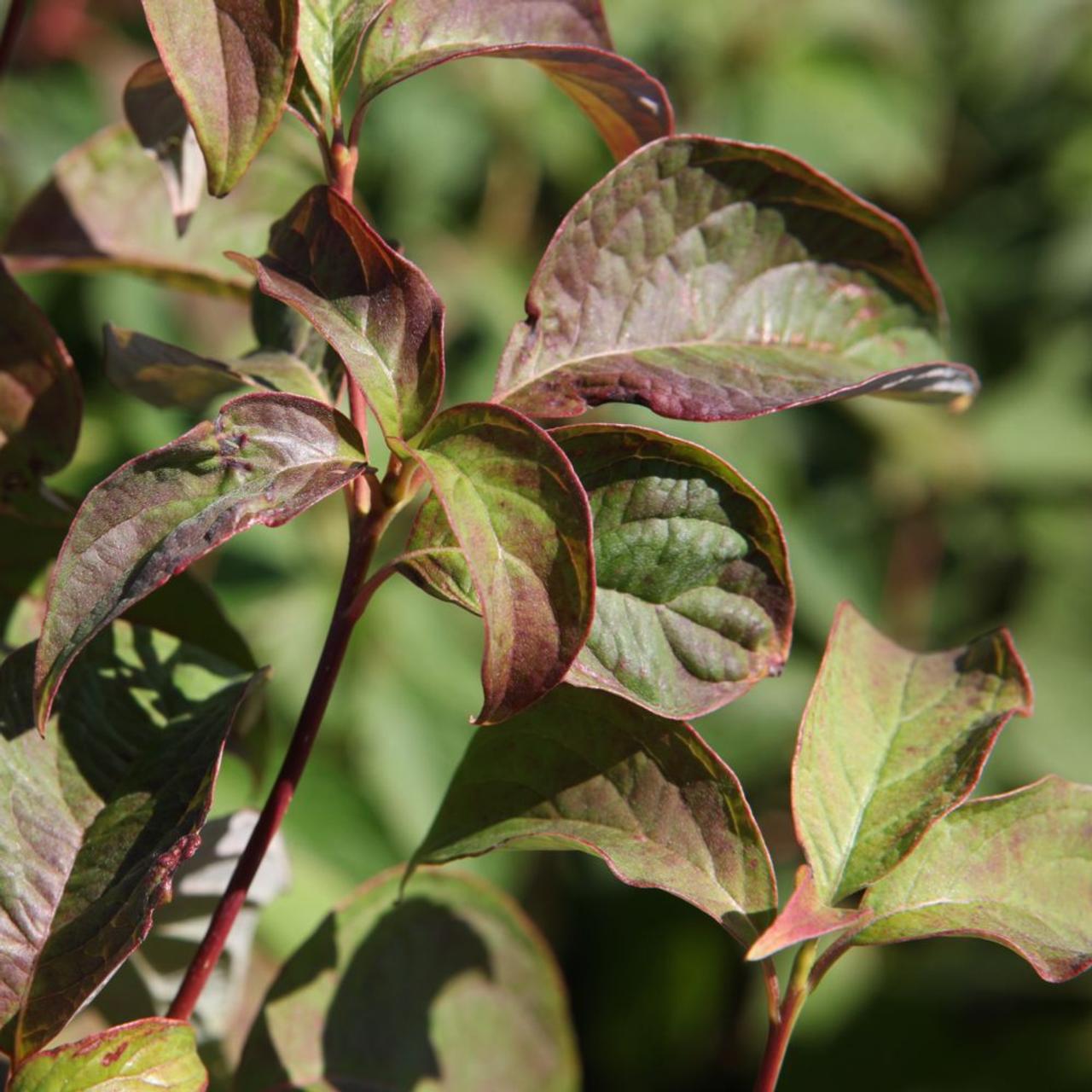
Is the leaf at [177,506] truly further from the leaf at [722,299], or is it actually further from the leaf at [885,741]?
the leaf at [885,741]

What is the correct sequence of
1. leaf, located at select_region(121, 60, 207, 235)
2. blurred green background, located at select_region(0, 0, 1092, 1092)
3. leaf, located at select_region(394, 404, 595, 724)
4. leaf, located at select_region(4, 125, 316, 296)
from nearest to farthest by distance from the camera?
leaf, located at select_region(394, 404, 595, 724) → leaf, located at select_region(121, 60, 207, 235) → leaf, located at select_region(4, 125, 316, 296) → blurred green background, located at select_region(0, 0, 1092, 1092)

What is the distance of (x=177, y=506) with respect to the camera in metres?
0.39

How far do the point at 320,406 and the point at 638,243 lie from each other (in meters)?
0.13

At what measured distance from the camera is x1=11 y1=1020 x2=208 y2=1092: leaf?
1.34 ft

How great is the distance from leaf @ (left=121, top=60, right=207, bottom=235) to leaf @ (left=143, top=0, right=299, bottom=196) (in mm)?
88

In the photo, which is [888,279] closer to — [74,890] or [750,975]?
[74,890]

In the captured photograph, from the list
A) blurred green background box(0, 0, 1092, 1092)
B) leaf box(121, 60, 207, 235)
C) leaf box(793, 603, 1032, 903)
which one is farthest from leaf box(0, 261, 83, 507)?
blurred green background box(0, 0, 1092, 1092)

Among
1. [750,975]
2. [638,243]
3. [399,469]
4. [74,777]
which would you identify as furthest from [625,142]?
[750,975]

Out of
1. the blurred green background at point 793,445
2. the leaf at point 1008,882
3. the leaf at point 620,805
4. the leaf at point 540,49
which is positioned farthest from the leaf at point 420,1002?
the blurred green background at point 793,445

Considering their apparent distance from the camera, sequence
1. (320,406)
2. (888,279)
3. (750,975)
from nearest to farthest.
Result: (320,406), (888,279), (750,975)

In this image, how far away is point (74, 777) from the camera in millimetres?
Answer: 458

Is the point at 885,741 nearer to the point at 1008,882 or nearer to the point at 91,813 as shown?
the point at 1008,882

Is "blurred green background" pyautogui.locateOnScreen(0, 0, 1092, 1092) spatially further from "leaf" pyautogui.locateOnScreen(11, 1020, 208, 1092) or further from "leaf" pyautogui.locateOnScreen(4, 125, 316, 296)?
"leaf" pyautogui.locateOnScreen(11, 1020, 208, 1092)

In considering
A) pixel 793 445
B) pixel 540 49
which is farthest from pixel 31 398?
pixel 793 445
